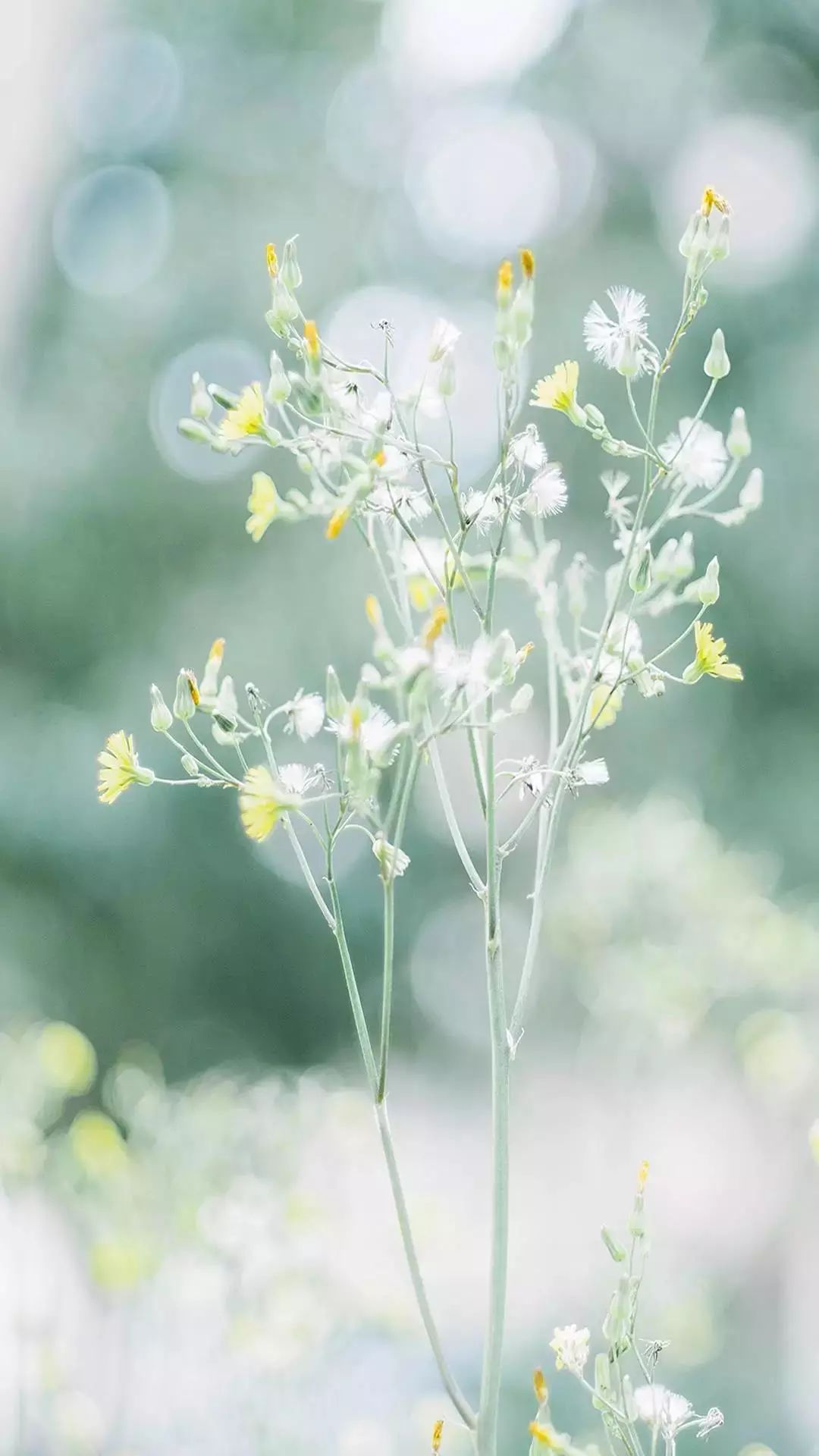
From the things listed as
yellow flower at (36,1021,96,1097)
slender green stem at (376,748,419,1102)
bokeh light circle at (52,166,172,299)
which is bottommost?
slender green stem at (376,748,419,1102)

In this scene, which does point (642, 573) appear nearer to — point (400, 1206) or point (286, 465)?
point (400, 1206)

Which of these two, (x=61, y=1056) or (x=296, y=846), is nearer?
(x=296, y=846)

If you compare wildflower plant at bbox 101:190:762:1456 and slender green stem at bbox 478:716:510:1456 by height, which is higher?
wildflower plant at bbox 101:190:762:1456

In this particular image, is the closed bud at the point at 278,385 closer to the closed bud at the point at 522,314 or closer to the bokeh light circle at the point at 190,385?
the closed bud at the point at 522,314

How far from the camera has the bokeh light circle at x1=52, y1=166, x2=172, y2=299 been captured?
1.86 meters

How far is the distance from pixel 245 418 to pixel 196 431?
0.02 m

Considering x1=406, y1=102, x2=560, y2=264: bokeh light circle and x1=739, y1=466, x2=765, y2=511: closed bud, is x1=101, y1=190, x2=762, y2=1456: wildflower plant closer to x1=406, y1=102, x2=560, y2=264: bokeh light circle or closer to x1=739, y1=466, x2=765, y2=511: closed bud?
x1=739, y1=466, x2=765, y2=511: closed bud

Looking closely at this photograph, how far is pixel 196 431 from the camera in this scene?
289mm

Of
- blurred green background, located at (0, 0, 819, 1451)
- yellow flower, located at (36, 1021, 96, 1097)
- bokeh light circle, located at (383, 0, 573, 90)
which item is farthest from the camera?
bokeh light circle, located at (383, 0, 573, 90)

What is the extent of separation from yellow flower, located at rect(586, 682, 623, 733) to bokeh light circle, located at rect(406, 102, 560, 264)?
5.42 ft

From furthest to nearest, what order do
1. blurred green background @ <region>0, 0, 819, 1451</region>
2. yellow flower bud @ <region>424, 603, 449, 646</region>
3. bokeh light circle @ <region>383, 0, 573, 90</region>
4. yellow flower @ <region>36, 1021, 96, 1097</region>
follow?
bokeh light circle @ <region>383, 0, 573, 90</region> → blurred green background @ <region>0, 0, 819, 1451</region> → yellow flower @ <region>36, 1021, 96, 1097</region> → yellow flower bud @ <region>424, 603, 449, 646</region>

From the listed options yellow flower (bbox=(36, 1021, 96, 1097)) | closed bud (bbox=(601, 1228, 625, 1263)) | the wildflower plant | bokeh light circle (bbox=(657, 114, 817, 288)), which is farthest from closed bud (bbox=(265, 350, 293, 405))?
bokeh light circle (bbox=(657, 114, 817, 288))

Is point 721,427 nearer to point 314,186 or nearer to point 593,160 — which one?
point 593,160

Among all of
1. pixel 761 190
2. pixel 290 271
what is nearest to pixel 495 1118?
pixel 290 271
